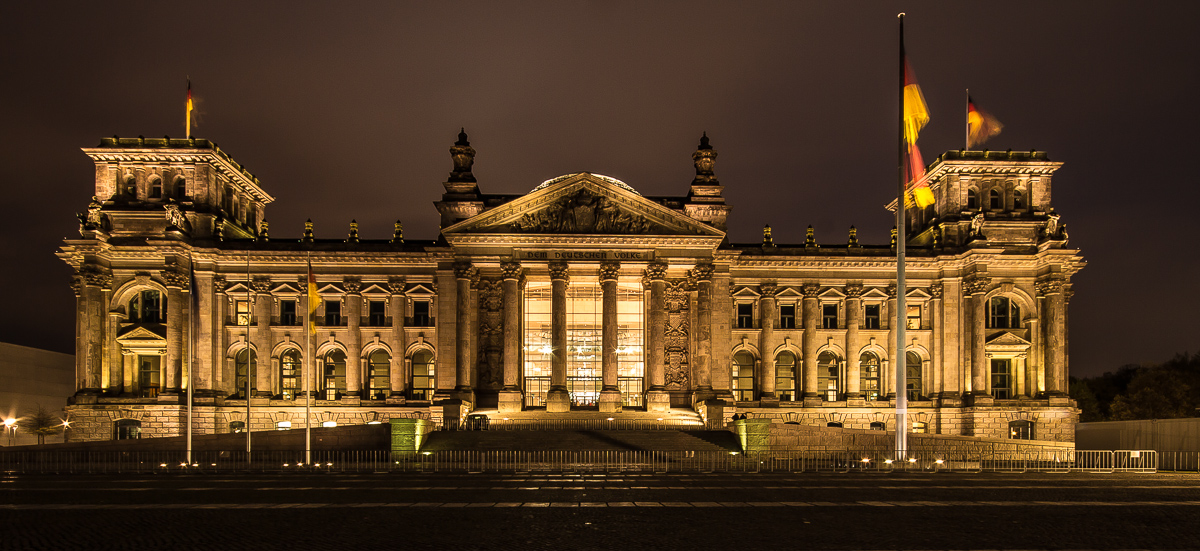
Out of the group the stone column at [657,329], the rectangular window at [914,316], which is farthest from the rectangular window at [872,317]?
the stone column at [657,329]

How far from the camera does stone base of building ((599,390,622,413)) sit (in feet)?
190

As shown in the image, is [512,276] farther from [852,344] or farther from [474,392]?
[852,344]

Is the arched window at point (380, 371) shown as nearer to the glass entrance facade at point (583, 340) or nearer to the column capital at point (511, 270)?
the glass entrance facade at point (583, 340)

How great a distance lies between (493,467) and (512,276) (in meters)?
24.0

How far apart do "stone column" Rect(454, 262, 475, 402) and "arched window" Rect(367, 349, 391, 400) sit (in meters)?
7.90

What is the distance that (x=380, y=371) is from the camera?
66.4 metres

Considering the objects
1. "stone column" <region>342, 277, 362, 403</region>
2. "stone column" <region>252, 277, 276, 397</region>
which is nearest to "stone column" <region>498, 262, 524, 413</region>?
"stone column" <region>342, 277, 362, 403</region>

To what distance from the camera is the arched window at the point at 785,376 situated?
67.1 metres

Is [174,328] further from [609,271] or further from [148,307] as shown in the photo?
[609,271]

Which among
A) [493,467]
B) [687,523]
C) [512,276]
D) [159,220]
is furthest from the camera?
[159,220]

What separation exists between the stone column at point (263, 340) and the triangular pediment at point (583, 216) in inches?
604

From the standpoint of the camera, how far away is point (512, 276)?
198 ft

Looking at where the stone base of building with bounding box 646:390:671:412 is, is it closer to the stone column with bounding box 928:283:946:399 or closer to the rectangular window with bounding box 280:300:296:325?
the stone column with bounding box 928:283:946:399

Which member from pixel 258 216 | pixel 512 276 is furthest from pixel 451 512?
pixel 258 216
